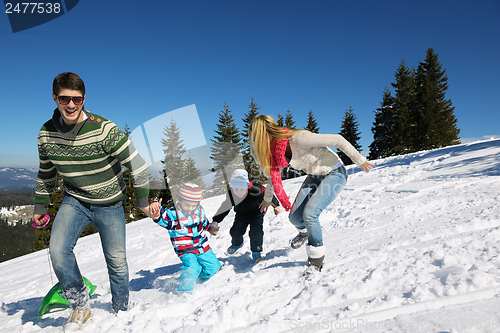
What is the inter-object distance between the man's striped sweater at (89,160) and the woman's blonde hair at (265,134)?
3.86 feet

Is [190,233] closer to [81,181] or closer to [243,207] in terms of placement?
[243,207]

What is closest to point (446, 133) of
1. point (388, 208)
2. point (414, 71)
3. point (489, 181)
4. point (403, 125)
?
point (403, 125)

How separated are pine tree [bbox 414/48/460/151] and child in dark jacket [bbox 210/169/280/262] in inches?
1201

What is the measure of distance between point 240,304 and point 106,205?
1516mm

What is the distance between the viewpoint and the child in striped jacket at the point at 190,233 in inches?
118

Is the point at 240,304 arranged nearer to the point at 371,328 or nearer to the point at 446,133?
the point at 371,328

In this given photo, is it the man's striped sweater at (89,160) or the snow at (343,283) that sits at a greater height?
the man's striped sweater at (89,160)

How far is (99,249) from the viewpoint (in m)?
5.68

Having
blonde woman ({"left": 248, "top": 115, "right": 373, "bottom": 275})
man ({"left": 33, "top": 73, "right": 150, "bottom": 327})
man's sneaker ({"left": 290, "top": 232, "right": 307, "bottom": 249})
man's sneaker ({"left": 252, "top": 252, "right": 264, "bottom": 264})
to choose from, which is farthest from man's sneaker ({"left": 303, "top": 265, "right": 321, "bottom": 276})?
man ({"left": 33, "top": 73, "right": 150, "bottom": 327})

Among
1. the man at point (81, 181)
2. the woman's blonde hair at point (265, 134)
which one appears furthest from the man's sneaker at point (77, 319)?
the woman's blonde hair at point (265, 134)

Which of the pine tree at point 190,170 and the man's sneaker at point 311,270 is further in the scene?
the pine tree at point 190,170

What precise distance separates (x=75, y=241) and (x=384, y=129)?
112 feet

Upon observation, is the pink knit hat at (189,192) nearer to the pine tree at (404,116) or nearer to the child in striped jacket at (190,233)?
the child in striped jacket at (190,233)

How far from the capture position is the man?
2.09 m
